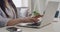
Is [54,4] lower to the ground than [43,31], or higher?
higher

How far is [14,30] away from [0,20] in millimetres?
234

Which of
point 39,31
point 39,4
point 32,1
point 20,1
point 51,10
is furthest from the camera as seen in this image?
point 20,1

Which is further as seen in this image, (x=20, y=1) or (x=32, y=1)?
(x=20, y=1)

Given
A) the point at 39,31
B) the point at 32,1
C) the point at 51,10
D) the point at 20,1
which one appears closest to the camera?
the point at 39,31

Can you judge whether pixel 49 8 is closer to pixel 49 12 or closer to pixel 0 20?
pixel 49 12

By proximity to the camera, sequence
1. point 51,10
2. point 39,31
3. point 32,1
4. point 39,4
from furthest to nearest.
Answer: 1. point 32,1
2. point 39,4
3. point 51,10
4. point 39,31

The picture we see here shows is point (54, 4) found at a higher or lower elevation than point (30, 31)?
higher

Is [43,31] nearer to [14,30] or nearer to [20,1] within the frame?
[14,30]

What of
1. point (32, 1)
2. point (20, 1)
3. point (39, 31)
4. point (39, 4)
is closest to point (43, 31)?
point (39, 31)

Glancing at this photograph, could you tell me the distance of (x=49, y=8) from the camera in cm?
66

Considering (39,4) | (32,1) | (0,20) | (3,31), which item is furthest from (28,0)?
(3,31)

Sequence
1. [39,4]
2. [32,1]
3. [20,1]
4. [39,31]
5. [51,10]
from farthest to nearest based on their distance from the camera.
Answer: [20,1], [32,1], [39,4], [51,10], [39,31]

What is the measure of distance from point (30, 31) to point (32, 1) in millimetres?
1963

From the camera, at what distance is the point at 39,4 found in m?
2.29
